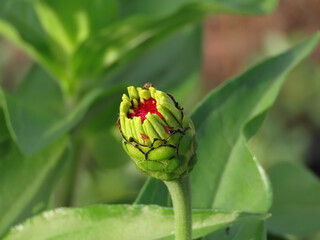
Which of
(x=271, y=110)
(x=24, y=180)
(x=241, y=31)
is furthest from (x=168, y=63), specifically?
(x=241, y=31)

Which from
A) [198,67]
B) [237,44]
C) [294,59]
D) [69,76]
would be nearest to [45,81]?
[69,76]

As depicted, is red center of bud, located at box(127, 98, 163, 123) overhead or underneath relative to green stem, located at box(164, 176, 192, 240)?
overhead

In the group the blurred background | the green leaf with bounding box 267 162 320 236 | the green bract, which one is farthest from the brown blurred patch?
the green bract

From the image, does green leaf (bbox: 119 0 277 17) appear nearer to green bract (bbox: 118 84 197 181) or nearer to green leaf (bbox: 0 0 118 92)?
green leaf (bbox: 0 0 118 92)

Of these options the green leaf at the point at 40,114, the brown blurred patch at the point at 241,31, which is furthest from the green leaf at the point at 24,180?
the brown blurred patch at the point at 241,31

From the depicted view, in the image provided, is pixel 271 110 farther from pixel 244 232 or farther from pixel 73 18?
pixel 244 232
